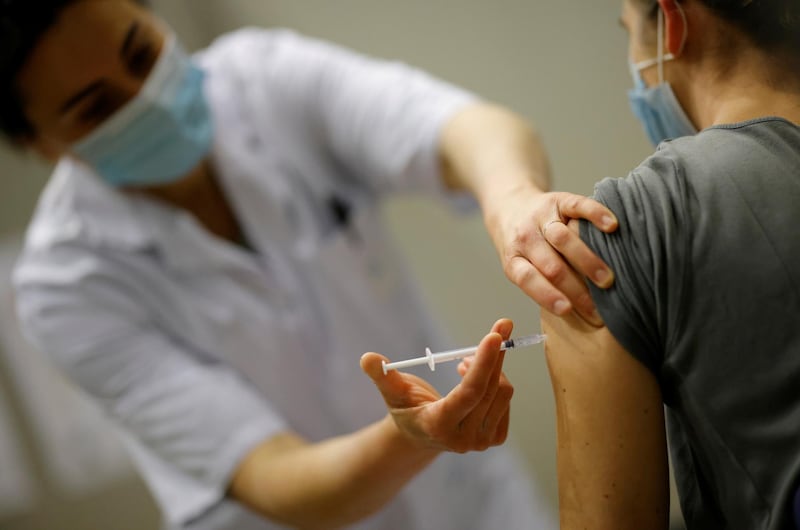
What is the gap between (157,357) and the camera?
1.08 metres

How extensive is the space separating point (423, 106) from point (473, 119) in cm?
10

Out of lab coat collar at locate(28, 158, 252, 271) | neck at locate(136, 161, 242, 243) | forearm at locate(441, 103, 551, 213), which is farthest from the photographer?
neck at locate(136, 161, 242, 243)

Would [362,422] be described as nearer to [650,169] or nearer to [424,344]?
[424,344]

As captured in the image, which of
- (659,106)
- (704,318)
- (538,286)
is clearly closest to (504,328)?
(538,286)

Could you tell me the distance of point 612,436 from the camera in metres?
0.62

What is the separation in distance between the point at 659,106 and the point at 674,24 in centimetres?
9

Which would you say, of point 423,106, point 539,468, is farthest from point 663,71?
point 539,468

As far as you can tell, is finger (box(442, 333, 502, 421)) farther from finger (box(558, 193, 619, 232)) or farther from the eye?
the eye

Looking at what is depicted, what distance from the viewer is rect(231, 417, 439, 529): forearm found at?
32.3 inches

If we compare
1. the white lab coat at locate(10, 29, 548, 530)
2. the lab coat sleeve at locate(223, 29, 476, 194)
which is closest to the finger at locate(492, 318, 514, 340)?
the white lab coat at locate(10, 29, 548, 530)

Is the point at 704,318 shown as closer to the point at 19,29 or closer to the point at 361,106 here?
the point at 361,106

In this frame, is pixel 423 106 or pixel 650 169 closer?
pixel 650 169

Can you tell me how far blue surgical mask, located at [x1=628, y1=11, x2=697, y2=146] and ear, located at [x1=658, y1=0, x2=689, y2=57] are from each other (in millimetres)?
12

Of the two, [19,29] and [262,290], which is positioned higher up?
[19,29]
